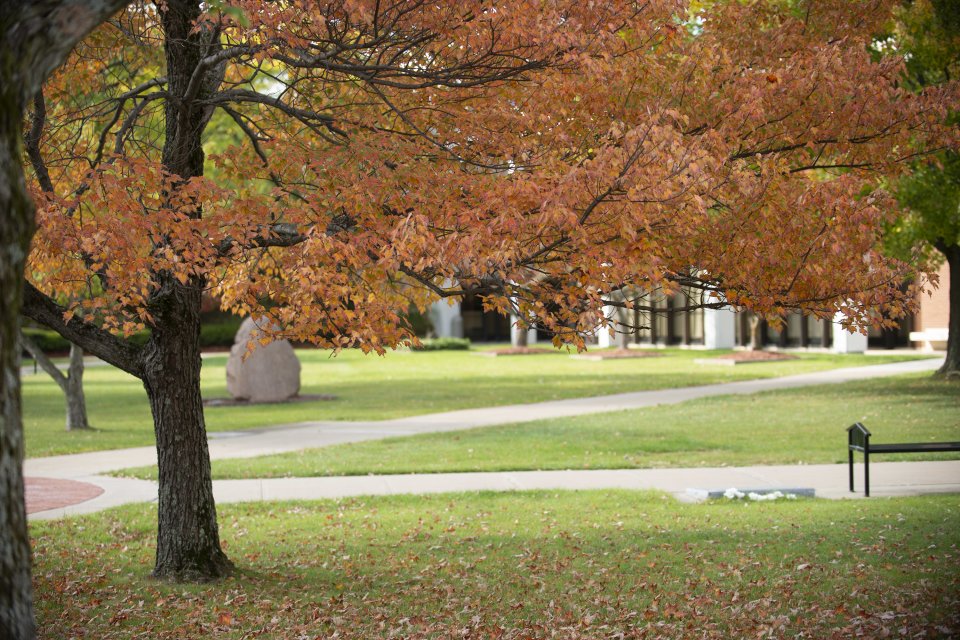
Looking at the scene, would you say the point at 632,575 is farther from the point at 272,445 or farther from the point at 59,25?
the point at 272,445

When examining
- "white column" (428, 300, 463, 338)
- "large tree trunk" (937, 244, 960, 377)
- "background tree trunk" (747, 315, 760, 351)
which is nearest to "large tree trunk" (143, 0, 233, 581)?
"large tree trunk" (937, 244, 960, 377)

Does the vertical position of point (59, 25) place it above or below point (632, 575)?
above

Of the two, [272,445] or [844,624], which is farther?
[272,445]

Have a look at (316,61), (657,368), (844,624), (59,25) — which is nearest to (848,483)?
(844,624)

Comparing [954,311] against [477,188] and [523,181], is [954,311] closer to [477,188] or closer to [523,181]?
[477,188]

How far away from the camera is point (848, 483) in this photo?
1258 cm

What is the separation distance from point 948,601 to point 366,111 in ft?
18.9

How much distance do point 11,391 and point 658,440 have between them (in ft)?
45.8

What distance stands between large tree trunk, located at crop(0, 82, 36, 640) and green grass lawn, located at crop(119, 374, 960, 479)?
1038 cm

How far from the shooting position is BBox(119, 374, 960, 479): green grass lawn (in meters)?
14.5

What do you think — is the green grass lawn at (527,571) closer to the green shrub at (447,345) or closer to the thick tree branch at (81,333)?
the thick tree branch at (81,333)

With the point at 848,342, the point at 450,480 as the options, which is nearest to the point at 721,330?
the point at 848,342

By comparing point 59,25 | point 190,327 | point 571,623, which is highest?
point 59,25

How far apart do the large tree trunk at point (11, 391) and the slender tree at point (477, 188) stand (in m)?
2.74
